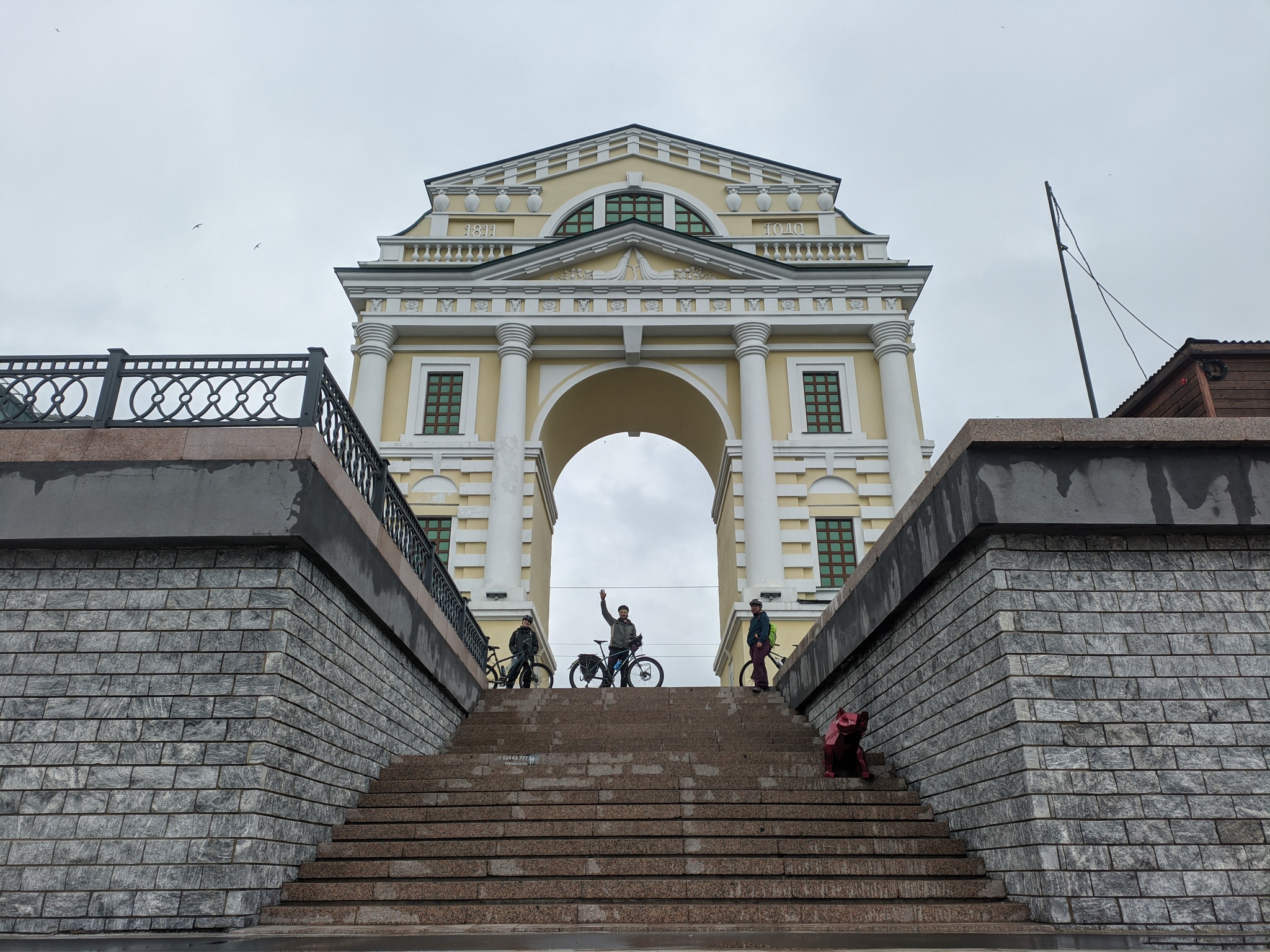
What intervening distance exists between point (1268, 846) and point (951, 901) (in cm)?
203

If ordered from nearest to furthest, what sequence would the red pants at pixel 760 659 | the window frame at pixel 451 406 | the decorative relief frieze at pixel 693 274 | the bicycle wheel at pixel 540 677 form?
the red pants at pixel 760 659, the bicycle wheel at pixel 540 677, the window frame at pixel 451 406, the decorative relief frieze at pixel 693 274

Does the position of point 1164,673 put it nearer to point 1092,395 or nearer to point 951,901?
point 951,901

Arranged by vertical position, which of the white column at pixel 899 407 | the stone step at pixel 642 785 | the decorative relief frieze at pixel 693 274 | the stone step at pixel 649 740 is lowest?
the stone step at pixel 642 785

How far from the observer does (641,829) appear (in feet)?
25.2

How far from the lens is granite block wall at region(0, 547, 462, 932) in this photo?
6199mm


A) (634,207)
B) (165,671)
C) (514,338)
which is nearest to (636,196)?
(634,207)

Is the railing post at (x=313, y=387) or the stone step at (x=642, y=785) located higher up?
the railing post at (x=313, y=387)

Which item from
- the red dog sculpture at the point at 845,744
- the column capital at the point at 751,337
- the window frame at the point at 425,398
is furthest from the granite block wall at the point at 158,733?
the column capital at the point at 751,337

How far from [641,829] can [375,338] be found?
57.9 feet

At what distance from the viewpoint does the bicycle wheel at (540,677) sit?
16.6 metres

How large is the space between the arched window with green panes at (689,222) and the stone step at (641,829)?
20291 mm

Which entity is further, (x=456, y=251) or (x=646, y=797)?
(x=456, y=251)

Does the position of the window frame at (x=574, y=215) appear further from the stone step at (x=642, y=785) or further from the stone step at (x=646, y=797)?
the stone step at (x=646, y=797)

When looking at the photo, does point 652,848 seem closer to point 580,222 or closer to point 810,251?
point 810,251
